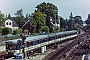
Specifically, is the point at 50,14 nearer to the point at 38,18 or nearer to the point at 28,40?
the point at 38,18

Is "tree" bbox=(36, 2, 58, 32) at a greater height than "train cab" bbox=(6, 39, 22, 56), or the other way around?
"tree" bbox=(36, 2, 58, 32)

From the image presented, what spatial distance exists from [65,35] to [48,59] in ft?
112

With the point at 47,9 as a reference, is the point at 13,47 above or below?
below

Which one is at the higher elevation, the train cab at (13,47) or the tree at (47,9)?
the tree at (47,9)

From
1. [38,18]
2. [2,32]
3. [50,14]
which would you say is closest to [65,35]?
[38,18]

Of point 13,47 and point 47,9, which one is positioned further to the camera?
point 47,9

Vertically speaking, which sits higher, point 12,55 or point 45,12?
point 45,12

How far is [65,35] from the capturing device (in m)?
65.8

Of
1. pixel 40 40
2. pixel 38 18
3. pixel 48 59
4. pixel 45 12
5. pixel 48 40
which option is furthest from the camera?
pixel 45 12

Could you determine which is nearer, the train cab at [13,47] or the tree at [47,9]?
the train cab at [13,47]

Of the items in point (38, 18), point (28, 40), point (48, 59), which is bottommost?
point (48, 59)

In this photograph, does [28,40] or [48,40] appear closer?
[28,40]

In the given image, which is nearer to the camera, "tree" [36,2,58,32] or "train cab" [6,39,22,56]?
"train cab" [6,39,22,56]

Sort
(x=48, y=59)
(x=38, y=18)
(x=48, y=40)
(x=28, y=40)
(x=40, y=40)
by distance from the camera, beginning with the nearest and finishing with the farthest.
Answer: (x=48, y=59), (x=28, y=40), (x=40, y=40), (x=48, y=40), (x=38, y=18)
